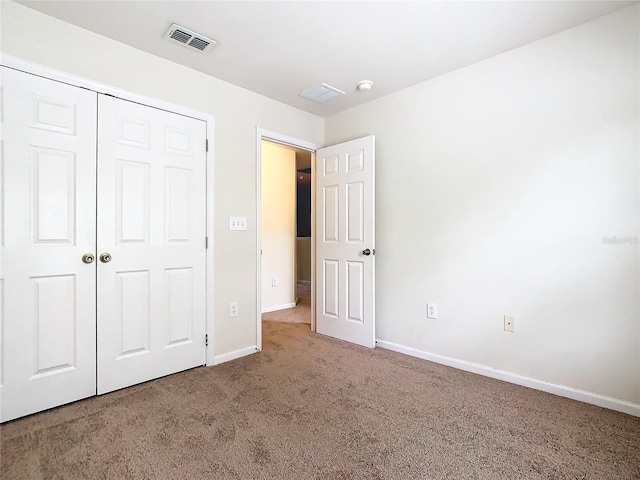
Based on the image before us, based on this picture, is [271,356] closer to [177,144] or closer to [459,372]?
[459,372]

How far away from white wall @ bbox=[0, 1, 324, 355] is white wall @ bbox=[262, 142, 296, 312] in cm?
140

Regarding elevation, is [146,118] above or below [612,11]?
below

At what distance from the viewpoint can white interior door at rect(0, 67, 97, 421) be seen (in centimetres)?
184

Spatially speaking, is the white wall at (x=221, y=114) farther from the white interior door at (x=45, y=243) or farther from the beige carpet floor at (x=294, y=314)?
the beige carpet floor at (x=294, y=314)

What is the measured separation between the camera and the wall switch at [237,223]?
2834mm

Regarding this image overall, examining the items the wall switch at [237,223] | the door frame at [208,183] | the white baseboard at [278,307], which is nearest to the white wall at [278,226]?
the white baseboard at [278,307]

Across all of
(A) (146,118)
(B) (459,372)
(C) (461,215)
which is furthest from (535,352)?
(A) (146,118)

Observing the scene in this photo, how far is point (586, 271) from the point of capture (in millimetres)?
2053

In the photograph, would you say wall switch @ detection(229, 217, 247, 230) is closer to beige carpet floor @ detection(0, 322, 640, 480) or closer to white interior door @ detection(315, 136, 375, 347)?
white interior door @ detection(315, 136, 375, 347)

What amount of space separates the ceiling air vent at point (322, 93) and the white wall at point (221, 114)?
330 millimetres

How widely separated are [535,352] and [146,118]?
3.20 meters

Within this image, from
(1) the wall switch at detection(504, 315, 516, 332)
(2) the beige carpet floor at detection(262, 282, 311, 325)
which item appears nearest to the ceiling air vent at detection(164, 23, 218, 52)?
(1) the wall switch at detection(504, 315, 516, 332)

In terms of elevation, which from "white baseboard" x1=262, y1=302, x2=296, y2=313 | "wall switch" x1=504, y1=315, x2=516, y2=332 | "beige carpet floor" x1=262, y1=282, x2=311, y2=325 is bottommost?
"beige carpet floor" x1=262, y1=282, x2=311, y2=325

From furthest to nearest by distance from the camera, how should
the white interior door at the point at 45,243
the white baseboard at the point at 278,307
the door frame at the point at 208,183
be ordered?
1. the white baseboard at the point at 278,307
2. the door frame at the point at 208,183
3. the white interior door at the point at 45,243
